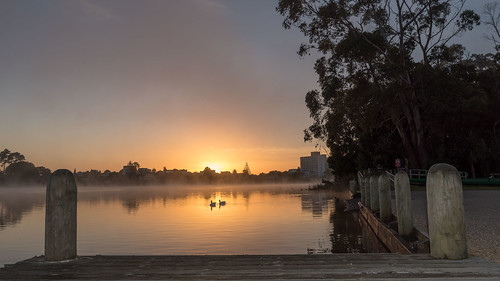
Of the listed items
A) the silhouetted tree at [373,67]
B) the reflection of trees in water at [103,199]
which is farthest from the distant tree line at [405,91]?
the reflection of trees in water at [103,199]

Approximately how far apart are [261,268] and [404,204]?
19.3 ft

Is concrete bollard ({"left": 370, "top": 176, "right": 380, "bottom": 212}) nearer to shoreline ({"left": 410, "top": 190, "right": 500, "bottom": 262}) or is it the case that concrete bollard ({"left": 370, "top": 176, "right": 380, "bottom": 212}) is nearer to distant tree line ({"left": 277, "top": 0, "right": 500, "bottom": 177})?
shoreline ({"left": 410, "top": 190, "right": 500, "bottom": 262})

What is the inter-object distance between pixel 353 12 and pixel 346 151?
69.7ft

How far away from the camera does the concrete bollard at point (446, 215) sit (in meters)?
6.14

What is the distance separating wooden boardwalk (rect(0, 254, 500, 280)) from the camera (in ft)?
16.9

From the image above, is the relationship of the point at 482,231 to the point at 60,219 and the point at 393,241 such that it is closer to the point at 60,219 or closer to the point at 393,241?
the point at 393,241

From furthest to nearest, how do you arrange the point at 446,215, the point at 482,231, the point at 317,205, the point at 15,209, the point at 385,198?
the point at 15,209 → the point at 317,205 → the point at 385,198 → the point at 482,231 → the point at 446,215

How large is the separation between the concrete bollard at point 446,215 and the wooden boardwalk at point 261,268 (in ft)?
0.76

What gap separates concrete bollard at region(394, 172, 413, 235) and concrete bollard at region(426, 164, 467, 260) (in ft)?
12.2

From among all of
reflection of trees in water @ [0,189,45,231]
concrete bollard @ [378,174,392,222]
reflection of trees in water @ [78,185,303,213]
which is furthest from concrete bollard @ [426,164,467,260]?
reflection of trees in water @ [78,185,303,213]

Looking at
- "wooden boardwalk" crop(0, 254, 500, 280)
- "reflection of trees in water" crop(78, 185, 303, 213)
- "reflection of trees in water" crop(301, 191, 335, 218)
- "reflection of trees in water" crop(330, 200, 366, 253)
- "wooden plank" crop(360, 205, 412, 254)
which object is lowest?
"reflection of trees in water" crop(78, 185, 303, 213)

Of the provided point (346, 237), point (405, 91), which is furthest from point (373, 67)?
point (346, 237)

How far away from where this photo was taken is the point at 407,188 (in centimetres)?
1004

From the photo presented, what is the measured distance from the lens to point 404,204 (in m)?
10.1
